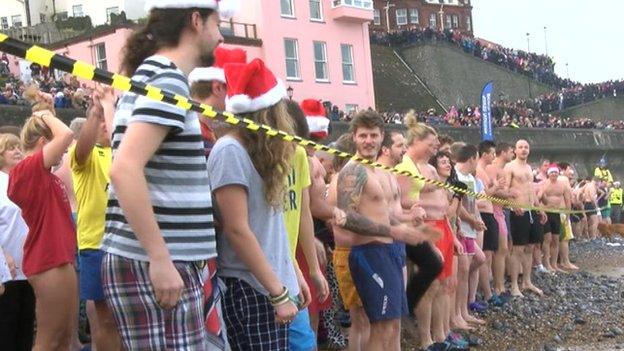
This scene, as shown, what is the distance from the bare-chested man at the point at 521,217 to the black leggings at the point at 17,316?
734 centimetres

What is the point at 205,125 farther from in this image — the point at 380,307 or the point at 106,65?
the point at 106,65

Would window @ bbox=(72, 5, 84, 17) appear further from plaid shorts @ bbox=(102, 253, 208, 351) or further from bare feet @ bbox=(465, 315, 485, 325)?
plaid shorts @ bbox=(102, 253, 208, 351)

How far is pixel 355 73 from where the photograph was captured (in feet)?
127

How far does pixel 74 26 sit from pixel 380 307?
34773mm

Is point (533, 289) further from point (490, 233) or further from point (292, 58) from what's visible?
point (292, 58)

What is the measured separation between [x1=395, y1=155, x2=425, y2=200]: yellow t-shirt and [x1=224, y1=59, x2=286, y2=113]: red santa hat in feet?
13.0

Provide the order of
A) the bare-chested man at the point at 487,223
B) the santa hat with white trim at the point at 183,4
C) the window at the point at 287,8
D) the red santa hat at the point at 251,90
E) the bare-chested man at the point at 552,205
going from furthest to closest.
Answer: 1. the window at the point at 287,8
2. the bare-chested man at the point at 552,205
3. the bare-chested man at the point at 487,223
4. the red santa hat at the point at 251,90
5. the santa hat with white trim at the point at 183,4

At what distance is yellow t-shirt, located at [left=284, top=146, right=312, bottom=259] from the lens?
4.01 metres

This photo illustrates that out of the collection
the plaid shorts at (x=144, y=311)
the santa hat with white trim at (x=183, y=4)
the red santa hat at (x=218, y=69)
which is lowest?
the plaid shorts at (x=144, y=311)

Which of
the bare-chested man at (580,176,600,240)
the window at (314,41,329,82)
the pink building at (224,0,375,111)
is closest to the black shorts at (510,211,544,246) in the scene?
the bare-chested man at (580,176,600,240)

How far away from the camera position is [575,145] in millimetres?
39312

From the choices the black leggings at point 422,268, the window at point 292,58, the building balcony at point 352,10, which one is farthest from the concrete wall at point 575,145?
the black leggings at point 422,268

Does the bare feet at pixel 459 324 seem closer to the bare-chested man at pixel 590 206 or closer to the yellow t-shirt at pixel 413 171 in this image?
the yellow t-shirt at pixel 413 171

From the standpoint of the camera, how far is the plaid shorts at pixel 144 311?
9.08 feet
